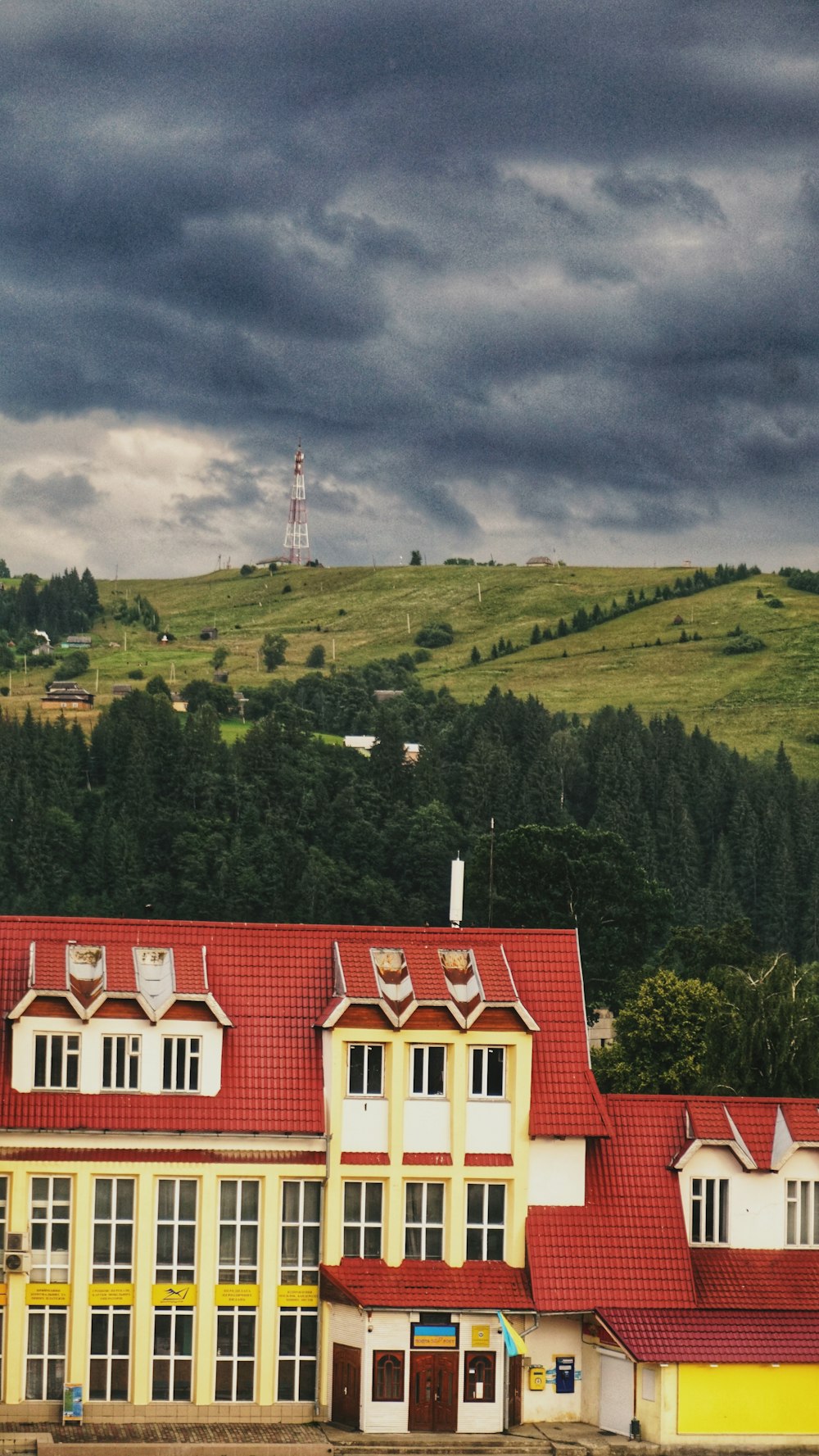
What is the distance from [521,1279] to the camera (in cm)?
6462

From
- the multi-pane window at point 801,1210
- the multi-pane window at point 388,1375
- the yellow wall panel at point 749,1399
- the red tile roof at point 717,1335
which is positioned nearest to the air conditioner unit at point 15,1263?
the multi-pane window at point 388,1375

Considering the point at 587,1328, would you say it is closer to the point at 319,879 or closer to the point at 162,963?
the point at 162,963

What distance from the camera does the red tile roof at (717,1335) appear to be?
Result: 6262 cm

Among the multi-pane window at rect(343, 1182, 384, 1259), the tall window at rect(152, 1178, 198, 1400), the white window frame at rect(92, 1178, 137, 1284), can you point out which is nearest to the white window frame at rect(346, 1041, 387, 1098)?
the multi-pane window at rect(343, 1182, 384, 1259)

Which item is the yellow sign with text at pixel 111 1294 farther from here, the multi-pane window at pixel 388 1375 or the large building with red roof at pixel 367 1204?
the multi-pane window at pixel 388 1375

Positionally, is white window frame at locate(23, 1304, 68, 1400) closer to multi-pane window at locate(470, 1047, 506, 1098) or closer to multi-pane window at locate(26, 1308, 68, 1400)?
multi-pane window at locate(26, 1308, 68, 1400)

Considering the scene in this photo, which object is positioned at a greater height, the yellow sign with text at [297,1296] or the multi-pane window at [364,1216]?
the multi-pane window at [364,1216]

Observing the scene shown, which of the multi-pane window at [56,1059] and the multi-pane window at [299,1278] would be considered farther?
the multi-pane window at [56,1059]

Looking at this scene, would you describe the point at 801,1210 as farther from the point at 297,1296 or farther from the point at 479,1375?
the point at 297,1296

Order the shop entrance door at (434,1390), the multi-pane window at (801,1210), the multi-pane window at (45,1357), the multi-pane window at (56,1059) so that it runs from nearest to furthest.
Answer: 1. the multi-pane window at (45,1357)
2. the shop entrance door at (434,1390)
3. the multi-pane window at (56,1059)
4. the multi-pane window at (801,1210)

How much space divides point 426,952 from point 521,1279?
9795mm

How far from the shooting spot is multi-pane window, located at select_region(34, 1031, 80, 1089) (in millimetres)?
64125

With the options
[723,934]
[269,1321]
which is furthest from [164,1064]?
[723,934]

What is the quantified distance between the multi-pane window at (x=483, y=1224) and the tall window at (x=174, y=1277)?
7956 mm
